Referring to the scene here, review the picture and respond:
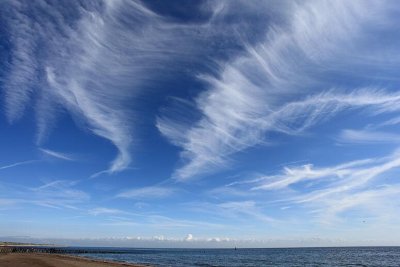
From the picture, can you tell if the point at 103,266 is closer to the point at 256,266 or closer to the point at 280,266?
the point at 256,266

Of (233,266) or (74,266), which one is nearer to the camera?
(74,266)

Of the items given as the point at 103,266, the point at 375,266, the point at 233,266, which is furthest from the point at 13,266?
the point at 375,266

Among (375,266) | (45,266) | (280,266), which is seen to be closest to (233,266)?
(280,266)

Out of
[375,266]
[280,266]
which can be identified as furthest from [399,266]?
[280,266]

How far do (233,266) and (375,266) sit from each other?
30.1 meters

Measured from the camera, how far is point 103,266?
56594 mm

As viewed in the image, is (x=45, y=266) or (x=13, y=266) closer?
(x=13, y=266)

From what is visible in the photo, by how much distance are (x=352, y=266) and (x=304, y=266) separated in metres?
9.87

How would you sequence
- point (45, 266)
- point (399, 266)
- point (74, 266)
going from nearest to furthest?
point (45, 266), point (74, 266), point (399, 266)

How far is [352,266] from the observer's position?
251 ft

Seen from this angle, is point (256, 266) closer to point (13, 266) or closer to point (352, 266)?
point (352, 266)

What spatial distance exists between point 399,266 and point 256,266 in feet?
98.4

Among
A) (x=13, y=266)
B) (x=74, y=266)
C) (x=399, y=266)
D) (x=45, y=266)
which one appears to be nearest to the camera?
(x=13, y=266)

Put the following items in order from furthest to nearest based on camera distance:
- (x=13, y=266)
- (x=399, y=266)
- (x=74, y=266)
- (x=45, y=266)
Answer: (x=399, y=266) → (x=74, y=266) → (x=45, y=266) → (x=13, y=266)
